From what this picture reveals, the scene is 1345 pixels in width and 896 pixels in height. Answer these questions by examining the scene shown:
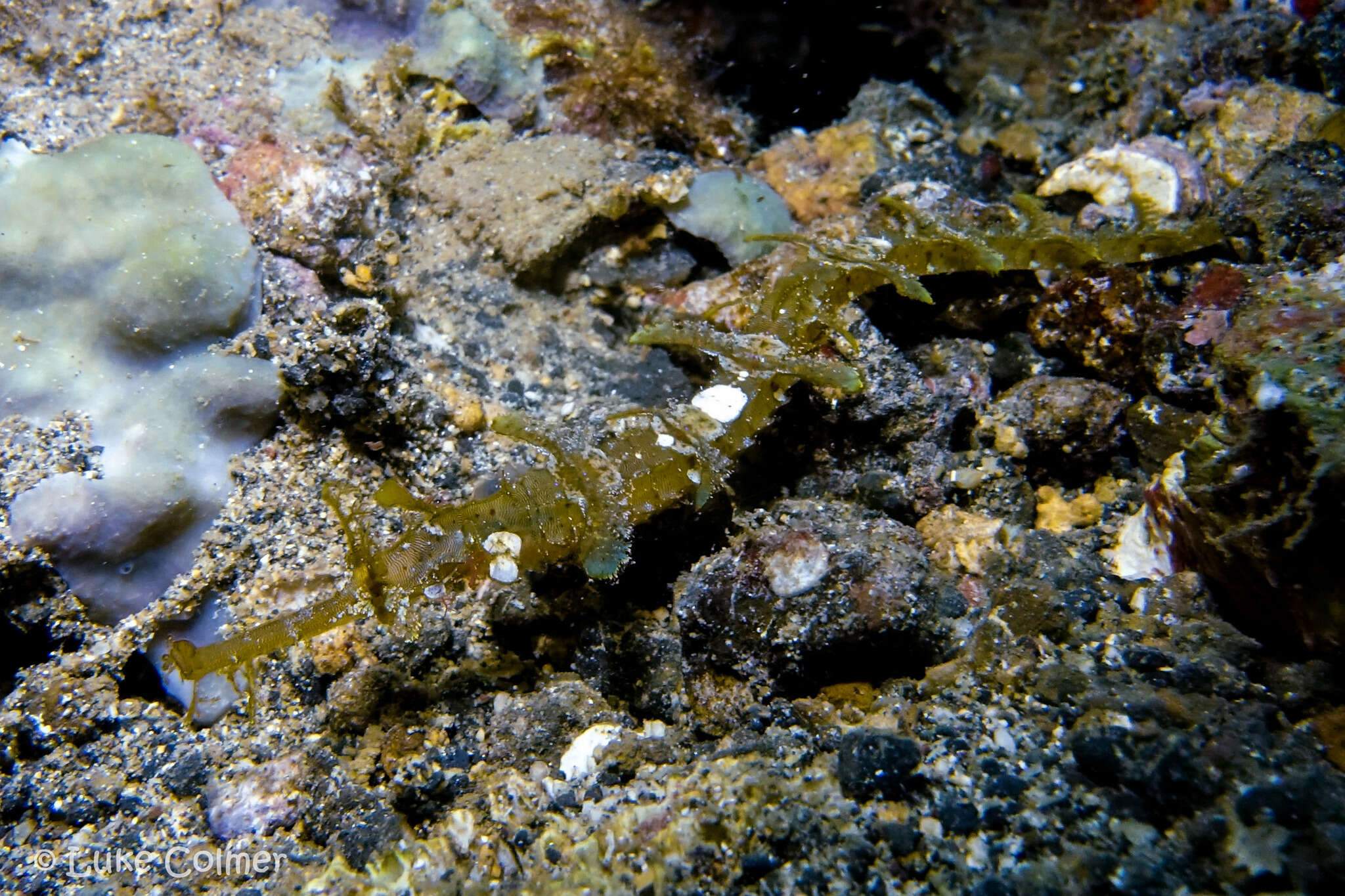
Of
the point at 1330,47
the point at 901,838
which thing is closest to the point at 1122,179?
the point at 1330,47

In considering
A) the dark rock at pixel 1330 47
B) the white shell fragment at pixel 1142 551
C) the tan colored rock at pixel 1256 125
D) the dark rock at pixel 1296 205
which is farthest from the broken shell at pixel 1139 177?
the white shell fragment at pixel 1142 551

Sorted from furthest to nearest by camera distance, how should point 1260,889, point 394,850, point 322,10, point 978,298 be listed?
point 322,10
point 978,298
point 394,850
point 1260,889

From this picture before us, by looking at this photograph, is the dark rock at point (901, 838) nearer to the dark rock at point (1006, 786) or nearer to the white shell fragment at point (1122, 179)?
the dark rock at point (1006, 786)

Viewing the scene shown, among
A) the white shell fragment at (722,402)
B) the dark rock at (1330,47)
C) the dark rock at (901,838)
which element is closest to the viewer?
the dark rock at (901,838)

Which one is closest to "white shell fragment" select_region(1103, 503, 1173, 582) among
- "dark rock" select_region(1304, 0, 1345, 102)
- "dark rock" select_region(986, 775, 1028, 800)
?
"dark rock" select_region(986, 775, 1028, 800)

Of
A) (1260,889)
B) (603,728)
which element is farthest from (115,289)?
(1260,889)

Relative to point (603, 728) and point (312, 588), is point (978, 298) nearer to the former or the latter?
point (603, 728)

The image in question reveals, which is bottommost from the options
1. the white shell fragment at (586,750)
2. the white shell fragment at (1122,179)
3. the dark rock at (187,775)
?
the dark rock at (187,775)
